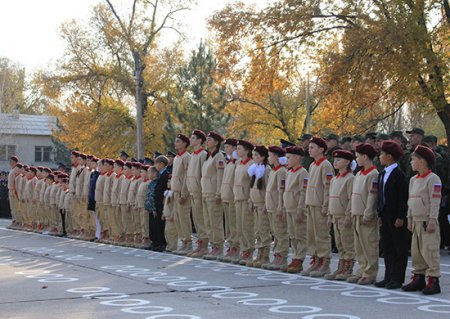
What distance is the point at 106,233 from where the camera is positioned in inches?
→ 760

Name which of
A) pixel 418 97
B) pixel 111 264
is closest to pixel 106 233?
pixel 111 264

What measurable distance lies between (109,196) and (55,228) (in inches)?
170

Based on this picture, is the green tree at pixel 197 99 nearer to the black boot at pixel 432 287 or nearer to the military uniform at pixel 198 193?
the military uniform at pixel 198 193

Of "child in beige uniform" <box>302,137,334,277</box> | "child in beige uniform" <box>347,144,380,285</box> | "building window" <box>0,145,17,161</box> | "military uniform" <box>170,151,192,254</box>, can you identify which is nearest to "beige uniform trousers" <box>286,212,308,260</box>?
"child in beige uniform" <box>302,137,334,277</box>

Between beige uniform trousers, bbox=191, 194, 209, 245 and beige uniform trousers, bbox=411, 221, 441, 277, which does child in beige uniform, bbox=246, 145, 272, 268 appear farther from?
beige uniform trousers, bbox=411, 221, 441, 277

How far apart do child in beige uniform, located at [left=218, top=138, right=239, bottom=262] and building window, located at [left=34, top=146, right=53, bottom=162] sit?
5686 cm

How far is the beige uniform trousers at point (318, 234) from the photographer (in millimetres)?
11898

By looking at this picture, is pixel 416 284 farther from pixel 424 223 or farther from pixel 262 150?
pixel 262 150

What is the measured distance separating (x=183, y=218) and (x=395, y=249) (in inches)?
230

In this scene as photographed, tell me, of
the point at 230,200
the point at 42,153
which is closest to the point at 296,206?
the point at 230,200

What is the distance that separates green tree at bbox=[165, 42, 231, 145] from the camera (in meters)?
35.5

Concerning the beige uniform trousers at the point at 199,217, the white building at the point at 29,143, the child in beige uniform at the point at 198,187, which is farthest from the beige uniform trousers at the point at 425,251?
the white building at the point at 29,143

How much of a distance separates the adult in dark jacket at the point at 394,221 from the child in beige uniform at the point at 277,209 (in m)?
2.24

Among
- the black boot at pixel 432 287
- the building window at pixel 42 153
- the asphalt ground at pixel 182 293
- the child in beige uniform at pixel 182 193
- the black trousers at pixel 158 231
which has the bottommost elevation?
the asphalt ground at pixel 182 293
